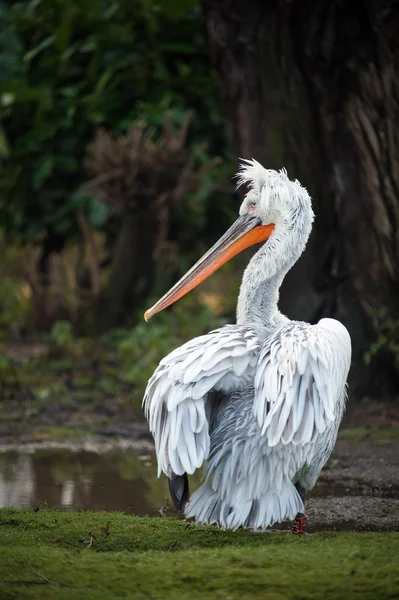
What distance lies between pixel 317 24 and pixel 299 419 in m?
3.91

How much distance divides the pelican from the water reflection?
0.87m

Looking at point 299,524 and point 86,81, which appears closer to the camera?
point 299,524

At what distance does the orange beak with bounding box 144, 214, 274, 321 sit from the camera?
530 cm

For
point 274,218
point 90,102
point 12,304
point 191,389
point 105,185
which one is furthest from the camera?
point 12,304

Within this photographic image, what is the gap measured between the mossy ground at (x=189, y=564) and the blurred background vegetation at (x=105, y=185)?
4.01 meters

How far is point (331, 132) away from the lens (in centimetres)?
761

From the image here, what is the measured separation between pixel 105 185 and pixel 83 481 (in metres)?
4.33

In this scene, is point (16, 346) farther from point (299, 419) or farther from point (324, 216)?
point (299, 419)

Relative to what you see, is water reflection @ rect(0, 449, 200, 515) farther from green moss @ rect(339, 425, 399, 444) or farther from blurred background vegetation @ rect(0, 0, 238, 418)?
blurred background vegetation @ rect(0, 0, 238, 418)

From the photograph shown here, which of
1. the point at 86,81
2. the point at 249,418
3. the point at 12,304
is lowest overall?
the point at 249,418

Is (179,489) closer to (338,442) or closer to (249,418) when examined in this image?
(249,418)

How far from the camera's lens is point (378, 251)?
24.1 ft

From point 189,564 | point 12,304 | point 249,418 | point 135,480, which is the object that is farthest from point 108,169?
point 189,564

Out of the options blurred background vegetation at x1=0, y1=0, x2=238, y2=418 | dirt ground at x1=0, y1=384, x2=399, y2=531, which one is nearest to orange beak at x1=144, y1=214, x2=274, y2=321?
dirt ground at x1=0, y1=384, x2=399, y2=531
